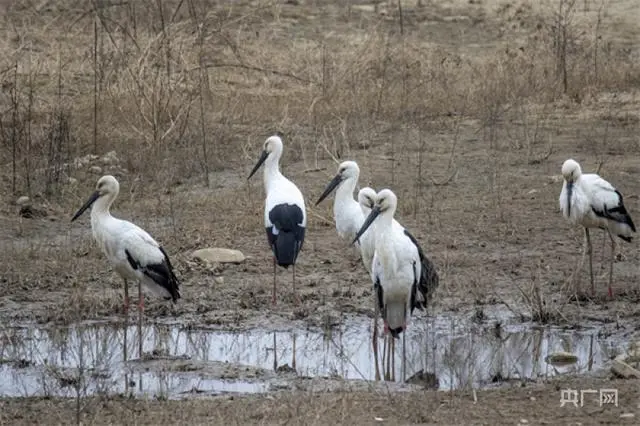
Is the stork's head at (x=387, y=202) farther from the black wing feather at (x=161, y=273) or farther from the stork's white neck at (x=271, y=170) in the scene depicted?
the stork's white neck at (x=271, y=170)

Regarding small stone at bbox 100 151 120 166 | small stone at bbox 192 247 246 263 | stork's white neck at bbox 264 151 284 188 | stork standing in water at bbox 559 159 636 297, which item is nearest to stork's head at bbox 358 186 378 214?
stork's white neck at bbox 264 151 284 188

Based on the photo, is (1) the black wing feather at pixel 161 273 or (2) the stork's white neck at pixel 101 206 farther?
(2) the stork's white neck at pixel 101 206

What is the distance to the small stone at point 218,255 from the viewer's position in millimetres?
9969

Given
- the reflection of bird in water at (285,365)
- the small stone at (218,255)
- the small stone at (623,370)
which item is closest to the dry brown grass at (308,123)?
the small stone at (218,255)

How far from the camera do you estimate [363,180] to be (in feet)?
39.9

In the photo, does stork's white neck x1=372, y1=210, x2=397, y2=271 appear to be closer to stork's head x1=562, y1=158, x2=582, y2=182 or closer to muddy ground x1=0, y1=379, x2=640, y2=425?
muddy ground x1=0, y1=379, x2=640, y2=425

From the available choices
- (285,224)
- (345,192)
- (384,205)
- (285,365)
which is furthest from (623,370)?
(345,192)

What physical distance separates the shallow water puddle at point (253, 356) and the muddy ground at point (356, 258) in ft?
0.70

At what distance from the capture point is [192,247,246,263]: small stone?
392 inches

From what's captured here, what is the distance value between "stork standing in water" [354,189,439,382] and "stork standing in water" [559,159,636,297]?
4.91 ft

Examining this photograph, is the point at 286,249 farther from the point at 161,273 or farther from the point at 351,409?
the point at 351,409

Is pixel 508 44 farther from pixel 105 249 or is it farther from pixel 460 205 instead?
pixel 105 249

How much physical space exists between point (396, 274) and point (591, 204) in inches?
75.2

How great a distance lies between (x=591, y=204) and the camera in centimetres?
949
